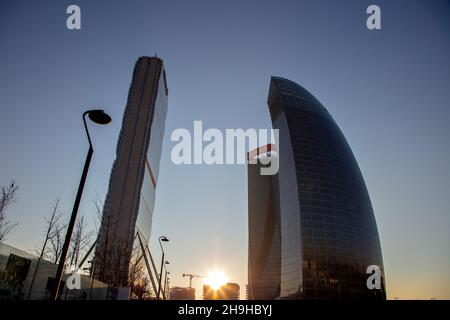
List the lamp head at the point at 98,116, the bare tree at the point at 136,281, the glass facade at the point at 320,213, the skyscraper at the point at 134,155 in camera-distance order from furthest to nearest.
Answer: the glass facade at the point at 320,213 < the skyscraper at the point at 134,155 < the bare tree at the point at 136,281 < the lamp head at the point at 98,116

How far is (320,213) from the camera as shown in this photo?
102 meters

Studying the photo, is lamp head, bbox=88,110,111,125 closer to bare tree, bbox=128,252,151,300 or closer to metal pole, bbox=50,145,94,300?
metal pole, bbox=50,145,94,300

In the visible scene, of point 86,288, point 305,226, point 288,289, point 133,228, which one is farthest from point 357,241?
point 86,288

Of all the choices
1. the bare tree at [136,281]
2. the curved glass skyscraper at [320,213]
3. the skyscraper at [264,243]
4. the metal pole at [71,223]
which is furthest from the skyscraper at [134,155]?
the skyscraper at [264,243]

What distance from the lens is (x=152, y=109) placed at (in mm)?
102688

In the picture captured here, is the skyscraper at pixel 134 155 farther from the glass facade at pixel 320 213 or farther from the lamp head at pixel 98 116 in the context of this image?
the lamp head at pixel 98 116

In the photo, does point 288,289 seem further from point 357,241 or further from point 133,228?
point 133,228

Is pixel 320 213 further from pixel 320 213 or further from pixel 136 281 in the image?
pixel 136 281

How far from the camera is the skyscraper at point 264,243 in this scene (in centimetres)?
16075

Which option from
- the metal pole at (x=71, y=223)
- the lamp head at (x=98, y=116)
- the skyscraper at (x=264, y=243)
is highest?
the skyscraper at (x=264, y=243)

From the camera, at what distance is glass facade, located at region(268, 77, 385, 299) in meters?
95.3

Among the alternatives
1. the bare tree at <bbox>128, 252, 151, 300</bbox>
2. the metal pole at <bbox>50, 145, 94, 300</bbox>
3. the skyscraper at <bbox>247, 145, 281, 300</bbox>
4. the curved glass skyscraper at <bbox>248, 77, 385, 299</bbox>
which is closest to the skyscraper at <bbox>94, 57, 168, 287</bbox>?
the bare tree at <bbox>128, 252, 151, 300</bbox>

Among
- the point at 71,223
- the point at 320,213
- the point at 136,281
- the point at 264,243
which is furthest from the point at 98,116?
the point at 264,243
